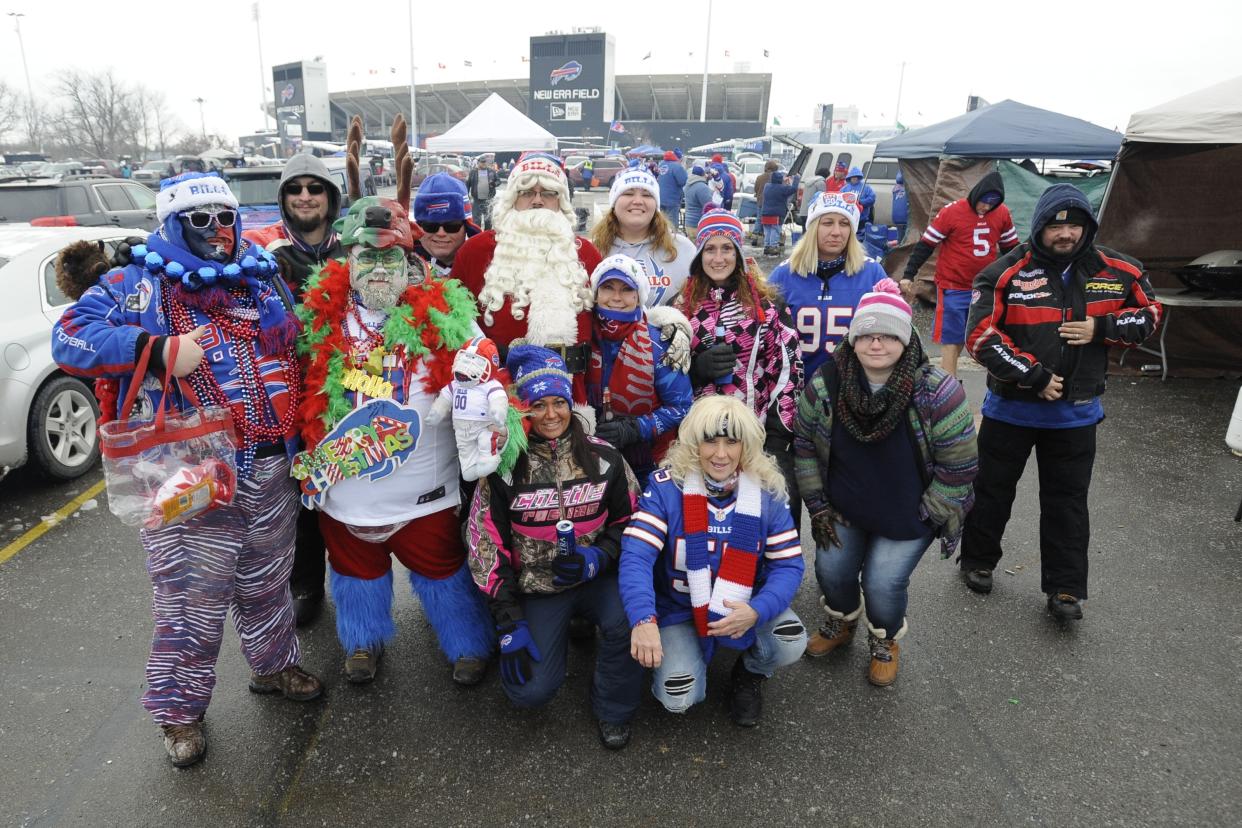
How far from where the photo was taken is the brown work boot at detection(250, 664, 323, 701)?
2.93 meters

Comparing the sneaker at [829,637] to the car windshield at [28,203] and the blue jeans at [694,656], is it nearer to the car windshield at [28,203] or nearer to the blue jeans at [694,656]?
the blue jeans at [694,656]

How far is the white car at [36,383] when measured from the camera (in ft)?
14.6

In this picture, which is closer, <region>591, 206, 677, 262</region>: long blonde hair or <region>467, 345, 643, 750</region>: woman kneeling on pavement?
<region>467, 345, 643, 750</region>: woman kneeling on pavement

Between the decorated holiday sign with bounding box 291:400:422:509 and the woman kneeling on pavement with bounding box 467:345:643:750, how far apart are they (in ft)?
1.15

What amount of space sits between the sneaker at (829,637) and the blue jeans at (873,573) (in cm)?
9

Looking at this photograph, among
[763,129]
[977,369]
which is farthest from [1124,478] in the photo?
[763,129]

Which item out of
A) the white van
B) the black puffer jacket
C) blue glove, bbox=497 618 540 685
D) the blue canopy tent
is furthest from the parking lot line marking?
the white van

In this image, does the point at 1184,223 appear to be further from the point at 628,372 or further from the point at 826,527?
the point at 628,372

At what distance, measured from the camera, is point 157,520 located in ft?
7.48

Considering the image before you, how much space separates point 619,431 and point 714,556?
1.99 feet

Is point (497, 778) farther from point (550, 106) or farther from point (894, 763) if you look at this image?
point (550, 106)

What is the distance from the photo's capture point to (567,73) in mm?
68375

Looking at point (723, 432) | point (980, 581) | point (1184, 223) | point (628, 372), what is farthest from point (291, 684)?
point (1184, 223)

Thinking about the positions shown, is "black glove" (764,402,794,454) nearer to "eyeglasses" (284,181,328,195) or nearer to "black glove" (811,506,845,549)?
"black glove" (811,506,845,549)
